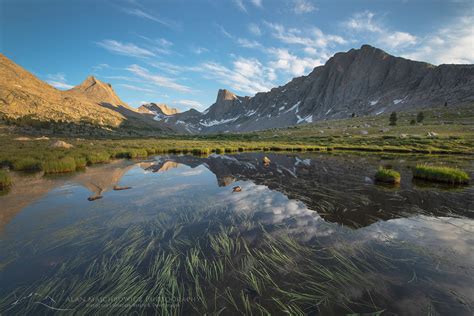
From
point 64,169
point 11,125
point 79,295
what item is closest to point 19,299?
point 79,295

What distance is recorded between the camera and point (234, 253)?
8234mm

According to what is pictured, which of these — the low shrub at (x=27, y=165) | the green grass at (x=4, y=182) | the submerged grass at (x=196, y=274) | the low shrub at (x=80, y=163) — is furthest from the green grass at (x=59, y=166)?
the submerged grass at (x=196, y=274)

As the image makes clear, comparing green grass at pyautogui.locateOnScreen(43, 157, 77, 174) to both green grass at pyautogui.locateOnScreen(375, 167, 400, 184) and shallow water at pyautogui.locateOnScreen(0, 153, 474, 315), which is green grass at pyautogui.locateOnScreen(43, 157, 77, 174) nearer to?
shallow water at pyautogui.locateOnScreen(0, 153, 474, 315)

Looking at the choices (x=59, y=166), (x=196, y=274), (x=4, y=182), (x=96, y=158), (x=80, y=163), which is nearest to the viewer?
(x=196, y=274)

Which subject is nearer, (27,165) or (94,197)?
(94,197)

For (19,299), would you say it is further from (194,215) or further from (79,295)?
(194,215)

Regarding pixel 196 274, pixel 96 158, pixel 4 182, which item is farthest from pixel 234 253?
pixel 96 158

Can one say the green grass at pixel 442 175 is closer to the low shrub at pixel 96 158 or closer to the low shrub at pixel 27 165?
the low shrub at pixel 96 158

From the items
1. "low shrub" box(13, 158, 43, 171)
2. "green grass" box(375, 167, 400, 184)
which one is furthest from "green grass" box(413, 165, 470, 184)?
"low shrub" box(13, 158, 43, 171)

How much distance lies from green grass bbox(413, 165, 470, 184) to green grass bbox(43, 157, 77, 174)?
35802 mm

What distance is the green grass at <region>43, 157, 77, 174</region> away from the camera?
73.2 ft

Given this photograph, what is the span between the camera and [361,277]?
687cm

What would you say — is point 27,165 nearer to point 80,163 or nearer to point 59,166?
point 59,166

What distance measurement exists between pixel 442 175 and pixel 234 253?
2306cm
